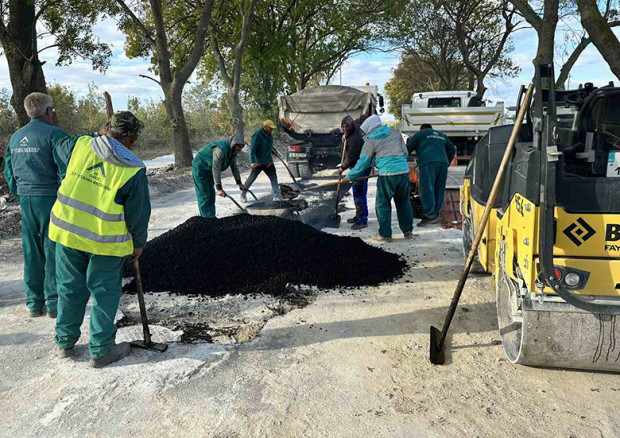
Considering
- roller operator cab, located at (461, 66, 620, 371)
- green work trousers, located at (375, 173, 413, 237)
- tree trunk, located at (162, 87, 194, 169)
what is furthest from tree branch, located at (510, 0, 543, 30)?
roller operator cab, located at (461, 66, 620, 371)

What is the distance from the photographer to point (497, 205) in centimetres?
387

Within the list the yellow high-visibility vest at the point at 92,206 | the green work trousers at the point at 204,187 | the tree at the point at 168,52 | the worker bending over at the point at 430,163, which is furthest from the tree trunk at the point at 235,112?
the yellow high-visibility vest at the point at 92,206

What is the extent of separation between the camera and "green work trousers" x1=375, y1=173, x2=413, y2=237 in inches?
247

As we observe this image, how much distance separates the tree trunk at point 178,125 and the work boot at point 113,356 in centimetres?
1150

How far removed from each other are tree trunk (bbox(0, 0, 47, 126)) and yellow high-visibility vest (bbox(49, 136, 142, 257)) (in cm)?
894

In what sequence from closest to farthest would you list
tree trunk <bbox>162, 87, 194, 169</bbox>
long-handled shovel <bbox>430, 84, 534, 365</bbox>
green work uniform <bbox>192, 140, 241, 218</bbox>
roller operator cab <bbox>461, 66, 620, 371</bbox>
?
roller operator cab <bbox>461, 66, 620, 371</bbox> < long-handled shovel <bbox>430, 84, 534, 365</bbox> < green work uniform <bbox>192, 140, 241, 218</bbox> < tree trunk <bbox>162, 87, 194, 169</bbox>

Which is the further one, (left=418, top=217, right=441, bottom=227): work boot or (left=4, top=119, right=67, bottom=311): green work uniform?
(left=418, top=217, right=441, bottom=227): work boot

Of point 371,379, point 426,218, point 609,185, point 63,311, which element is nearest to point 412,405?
point 371,379

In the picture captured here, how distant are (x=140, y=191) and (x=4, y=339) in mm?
1782

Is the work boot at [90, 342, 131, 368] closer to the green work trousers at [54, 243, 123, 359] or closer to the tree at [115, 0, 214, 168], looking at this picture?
the green work trousers at [54, 243, 123, 359]

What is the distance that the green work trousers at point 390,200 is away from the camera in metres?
6.28

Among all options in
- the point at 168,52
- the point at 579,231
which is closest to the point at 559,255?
the point at 579,231

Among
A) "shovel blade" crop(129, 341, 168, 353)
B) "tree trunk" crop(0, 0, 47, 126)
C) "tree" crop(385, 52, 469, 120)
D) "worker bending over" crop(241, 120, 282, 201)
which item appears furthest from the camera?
"tree" crop(385, 52, 469, 120)

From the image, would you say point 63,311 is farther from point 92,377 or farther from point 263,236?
point 263,236
